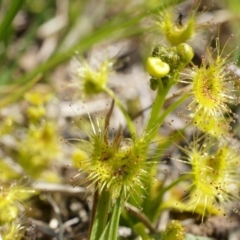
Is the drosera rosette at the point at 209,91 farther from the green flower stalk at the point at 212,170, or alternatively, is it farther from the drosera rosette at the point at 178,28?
the drosera rosette at the point at 178,28

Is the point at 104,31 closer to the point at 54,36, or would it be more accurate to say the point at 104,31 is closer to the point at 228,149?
the point at 54,36

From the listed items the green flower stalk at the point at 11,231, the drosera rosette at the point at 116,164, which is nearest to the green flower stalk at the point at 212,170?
the drosera rosette at the point at 116,164

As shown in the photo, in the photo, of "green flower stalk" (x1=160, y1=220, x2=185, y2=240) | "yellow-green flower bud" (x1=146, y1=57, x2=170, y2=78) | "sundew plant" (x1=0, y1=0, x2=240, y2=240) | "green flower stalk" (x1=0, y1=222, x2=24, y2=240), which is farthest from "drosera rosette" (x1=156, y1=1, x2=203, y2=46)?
"green flower stalk" (x1=0, y1=222, x2=24, y2=240)

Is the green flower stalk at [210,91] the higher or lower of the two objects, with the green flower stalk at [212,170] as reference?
higher

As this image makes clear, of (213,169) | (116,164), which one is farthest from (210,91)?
(116,164)

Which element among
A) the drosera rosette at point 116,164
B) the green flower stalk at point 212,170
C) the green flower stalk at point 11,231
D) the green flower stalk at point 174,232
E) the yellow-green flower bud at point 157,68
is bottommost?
the green flower stalk at point 174,232

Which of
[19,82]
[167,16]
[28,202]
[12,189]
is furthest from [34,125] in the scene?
[167,16]

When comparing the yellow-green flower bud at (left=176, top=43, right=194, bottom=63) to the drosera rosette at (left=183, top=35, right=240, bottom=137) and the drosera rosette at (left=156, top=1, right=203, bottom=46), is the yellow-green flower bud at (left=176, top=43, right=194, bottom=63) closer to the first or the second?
the drosera rosette at (left=183, top=35, right=240, bottom=137)
